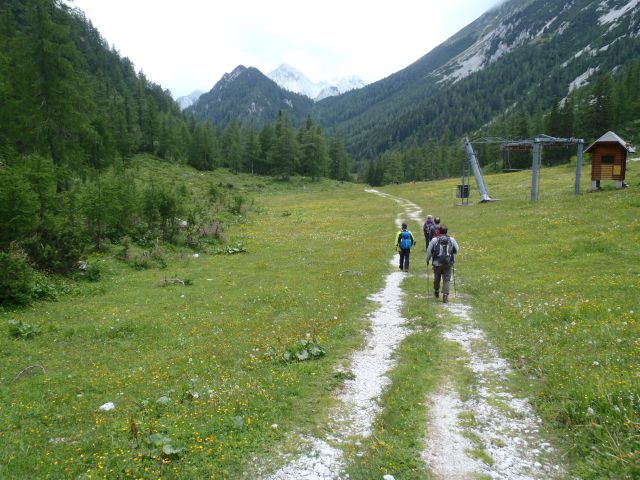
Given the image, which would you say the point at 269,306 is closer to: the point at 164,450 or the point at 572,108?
the point at 164,450

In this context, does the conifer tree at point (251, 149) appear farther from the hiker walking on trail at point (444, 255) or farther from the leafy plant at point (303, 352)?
the leafy plant at point (303, 352)

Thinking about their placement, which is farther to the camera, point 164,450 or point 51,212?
point 51,212

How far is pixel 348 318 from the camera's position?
1395 cm

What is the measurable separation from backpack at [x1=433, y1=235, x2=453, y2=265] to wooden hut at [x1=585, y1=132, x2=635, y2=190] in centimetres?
3678

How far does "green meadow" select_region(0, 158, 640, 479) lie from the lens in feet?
21.9

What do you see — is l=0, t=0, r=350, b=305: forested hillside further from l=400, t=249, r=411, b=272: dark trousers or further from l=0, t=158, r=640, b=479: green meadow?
l=400, t=249, r=411, b=272: dark trousers

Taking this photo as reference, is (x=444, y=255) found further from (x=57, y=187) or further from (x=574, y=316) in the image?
(x=57, y=187)

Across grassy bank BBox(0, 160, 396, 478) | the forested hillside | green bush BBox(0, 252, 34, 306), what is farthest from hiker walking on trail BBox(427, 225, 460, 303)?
the forested hillside

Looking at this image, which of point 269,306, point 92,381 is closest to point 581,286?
point 269,306

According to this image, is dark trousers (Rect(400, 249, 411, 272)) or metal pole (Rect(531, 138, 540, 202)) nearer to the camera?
dark trousers (Rect(400, 249, 411, 272))

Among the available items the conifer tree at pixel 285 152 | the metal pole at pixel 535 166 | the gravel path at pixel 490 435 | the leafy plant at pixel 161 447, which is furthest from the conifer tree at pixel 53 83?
the conifer tree at pixel 285 152

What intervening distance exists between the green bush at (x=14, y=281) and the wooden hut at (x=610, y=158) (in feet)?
164

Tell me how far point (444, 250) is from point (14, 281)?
1728 cm

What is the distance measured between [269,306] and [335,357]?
6.07 metres
